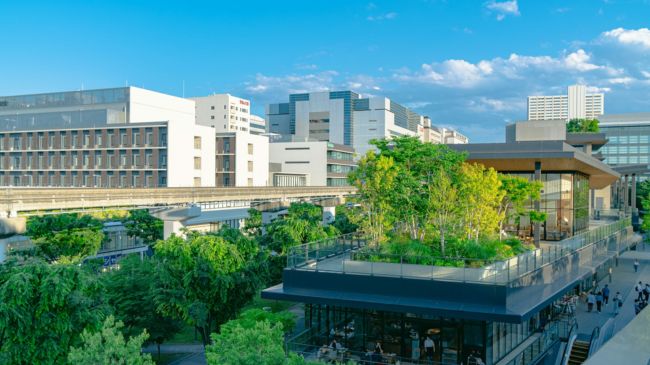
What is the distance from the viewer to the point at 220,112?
170000mm

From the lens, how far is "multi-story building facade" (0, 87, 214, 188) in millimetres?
79688

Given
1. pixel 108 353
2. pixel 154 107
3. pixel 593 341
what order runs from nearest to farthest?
pixel 108 353 → pixel 593 341 → pixel 154 107

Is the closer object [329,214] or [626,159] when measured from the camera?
[329,214]

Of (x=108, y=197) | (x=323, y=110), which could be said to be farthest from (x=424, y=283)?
(x=323, y=110)

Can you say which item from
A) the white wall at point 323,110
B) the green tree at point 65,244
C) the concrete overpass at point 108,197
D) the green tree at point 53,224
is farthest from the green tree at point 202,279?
the white wall at point 323,110

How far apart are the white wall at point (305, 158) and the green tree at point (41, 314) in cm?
9219

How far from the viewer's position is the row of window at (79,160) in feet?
264

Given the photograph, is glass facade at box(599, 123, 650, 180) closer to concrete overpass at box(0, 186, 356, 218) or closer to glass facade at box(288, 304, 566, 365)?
concrete overpass at box(0, 186, 356, 218)

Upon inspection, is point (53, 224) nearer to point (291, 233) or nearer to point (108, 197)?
point (108, 197)

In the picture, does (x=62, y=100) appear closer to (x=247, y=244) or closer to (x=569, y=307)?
(x=247, y=244)

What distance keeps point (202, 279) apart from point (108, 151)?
64.3 meters

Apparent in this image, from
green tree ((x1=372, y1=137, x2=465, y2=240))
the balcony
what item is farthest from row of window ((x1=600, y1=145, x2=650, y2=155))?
the balcony

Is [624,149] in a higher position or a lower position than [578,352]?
higher

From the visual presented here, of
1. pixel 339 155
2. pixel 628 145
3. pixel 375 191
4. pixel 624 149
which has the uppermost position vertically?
pixel 628 145
